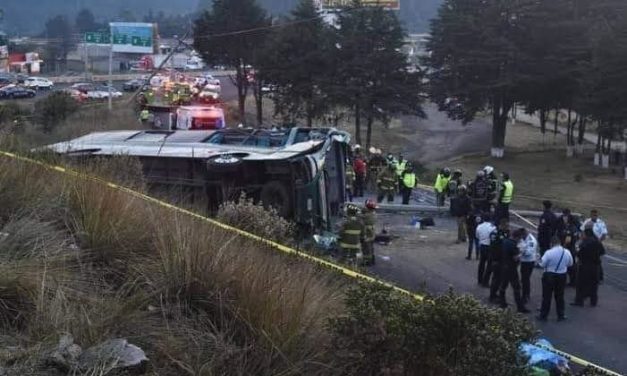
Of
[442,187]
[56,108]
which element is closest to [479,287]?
[442,187]

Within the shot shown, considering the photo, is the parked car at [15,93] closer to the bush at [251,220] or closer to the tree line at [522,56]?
the tree line at [522,56]

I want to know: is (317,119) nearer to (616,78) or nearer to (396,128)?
(616,78)

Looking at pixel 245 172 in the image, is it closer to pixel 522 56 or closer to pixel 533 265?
pixel 533 265

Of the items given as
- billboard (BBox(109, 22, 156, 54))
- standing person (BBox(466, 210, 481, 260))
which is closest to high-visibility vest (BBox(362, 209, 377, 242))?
standing person (BBox(466, 210, 481, 260))

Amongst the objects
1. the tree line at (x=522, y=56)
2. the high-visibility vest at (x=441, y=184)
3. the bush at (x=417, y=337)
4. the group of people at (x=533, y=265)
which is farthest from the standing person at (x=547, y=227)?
the tree line at (x=522, y=56)

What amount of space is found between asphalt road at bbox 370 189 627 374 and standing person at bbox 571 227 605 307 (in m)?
0.23

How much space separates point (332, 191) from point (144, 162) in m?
4.02

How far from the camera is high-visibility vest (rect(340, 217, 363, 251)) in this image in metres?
13.5

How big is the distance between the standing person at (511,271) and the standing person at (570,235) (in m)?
1.61

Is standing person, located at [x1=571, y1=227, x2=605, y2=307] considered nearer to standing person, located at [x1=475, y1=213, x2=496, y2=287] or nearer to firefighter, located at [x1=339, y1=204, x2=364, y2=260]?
standing person, located at [x1=475, y1=213, x2=496, y2=287]

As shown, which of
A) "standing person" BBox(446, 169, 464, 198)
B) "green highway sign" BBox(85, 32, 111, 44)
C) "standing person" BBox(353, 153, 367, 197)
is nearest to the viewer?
"standing person" BBox(446, 169, 464, 198)

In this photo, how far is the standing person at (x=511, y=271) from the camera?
12.1 meters

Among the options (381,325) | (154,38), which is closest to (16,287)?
(381,325)

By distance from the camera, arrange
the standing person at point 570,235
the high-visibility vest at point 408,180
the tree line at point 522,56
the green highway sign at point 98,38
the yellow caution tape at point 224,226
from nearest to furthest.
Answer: the yellow caution tape at point 224,226
the standing person at point 570,235
the high-visibility vest at point 408,180
the tree line at point 522,56
the green highway sign at point 98,38
